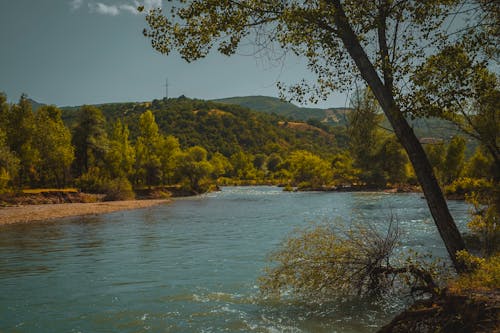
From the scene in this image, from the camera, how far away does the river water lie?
798 cm

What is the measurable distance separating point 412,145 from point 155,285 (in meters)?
7.95

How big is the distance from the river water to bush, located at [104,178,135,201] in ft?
95.4

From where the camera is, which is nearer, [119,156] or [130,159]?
[119,156]

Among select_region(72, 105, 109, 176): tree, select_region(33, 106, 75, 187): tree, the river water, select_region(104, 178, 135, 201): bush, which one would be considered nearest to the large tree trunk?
the river water

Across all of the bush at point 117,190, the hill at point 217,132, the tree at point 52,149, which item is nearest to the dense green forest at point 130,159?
the tree at point 52,149

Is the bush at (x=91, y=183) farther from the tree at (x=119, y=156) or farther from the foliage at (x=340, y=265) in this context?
the foliage at (x=340, y=265)

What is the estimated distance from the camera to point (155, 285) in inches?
435

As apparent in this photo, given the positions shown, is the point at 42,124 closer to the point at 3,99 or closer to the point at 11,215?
the point at 3,99

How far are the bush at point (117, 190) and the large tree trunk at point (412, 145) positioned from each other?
47.8 m

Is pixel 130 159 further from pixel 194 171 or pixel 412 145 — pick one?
pixel 412 145

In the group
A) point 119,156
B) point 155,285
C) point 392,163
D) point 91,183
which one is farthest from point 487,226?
point 392,163

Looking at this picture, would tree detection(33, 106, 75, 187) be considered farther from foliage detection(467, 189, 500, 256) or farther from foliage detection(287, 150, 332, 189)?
foliage detection(467, 189, 500, 256)

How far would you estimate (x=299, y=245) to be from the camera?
8.97 m

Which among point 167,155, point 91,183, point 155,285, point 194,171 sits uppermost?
point 167,155
